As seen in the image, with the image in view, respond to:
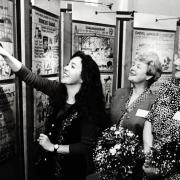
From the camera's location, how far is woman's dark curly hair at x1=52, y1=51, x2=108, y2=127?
84.4 inches

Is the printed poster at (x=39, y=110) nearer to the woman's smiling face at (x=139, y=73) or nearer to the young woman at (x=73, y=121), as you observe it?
the young woman at (x=73, y=121)

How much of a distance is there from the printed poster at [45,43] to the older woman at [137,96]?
0.71 meters

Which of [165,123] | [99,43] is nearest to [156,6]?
[99,43]

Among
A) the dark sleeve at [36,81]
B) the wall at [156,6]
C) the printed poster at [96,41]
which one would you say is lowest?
the dark sleeve at [36,81]

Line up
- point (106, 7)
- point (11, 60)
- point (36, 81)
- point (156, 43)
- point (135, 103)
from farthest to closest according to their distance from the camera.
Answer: point (156, 43) < point (106, 7) < point (135, 103) < point (36, 81) < point (11, 60)

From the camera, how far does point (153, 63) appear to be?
2.63 meters

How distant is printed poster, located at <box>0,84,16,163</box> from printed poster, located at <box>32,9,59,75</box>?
0.38m

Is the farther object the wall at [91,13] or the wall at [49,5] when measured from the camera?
the wall at [91,13]

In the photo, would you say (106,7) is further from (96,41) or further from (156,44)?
(156,44)

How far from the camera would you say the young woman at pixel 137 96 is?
7.98 feet

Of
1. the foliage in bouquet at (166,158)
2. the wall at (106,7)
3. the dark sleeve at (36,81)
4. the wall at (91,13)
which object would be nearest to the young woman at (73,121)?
the dark sleeve at (36,81)

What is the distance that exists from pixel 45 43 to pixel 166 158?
1.48 metres

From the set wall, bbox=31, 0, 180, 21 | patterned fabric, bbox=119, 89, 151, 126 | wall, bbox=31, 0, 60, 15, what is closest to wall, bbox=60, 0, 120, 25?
wall, bbox=31, 0, 180, 21

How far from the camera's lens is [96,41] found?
10.9ft
